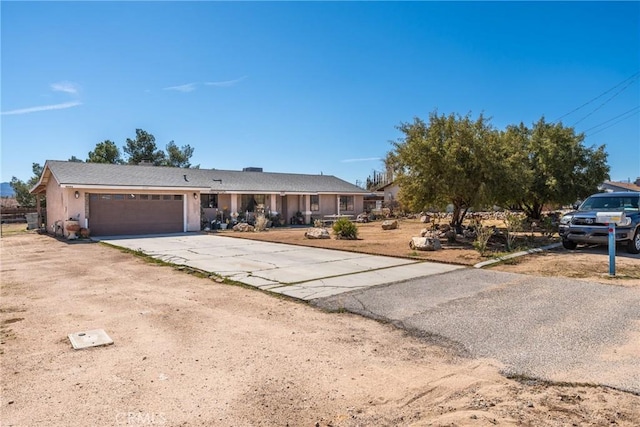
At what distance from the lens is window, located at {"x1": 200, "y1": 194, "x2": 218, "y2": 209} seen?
83.6 feet

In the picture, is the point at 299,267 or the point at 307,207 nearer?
the point at 299,267

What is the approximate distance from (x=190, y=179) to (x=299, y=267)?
17524mm

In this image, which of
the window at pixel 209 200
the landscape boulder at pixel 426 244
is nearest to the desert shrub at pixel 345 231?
the landscape boulder at pixel 426 244

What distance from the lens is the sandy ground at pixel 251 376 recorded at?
9.98 feet

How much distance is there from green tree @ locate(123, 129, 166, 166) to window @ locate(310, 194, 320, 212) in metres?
24.4

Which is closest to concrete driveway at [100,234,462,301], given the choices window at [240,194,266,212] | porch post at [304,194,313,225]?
A: window at [240,194,266,212]

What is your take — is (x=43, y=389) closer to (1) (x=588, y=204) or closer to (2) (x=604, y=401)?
(2) (x=604, y=401)

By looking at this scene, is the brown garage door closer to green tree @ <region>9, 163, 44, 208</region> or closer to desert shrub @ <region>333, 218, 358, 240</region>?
desert shrub @ <region>333, 218, 358, 240</region>

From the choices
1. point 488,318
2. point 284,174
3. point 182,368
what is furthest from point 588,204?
point 284,174

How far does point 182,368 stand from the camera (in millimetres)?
3936

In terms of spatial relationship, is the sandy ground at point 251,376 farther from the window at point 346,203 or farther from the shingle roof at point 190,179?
the window at point 346,203

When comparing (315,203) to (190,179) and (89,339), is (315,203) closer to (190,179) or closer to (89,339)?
(190,179)

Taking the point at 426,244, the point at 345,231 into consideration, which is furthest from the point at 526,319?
the point at 345,231

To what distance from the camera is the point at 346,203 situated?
32969 mm
